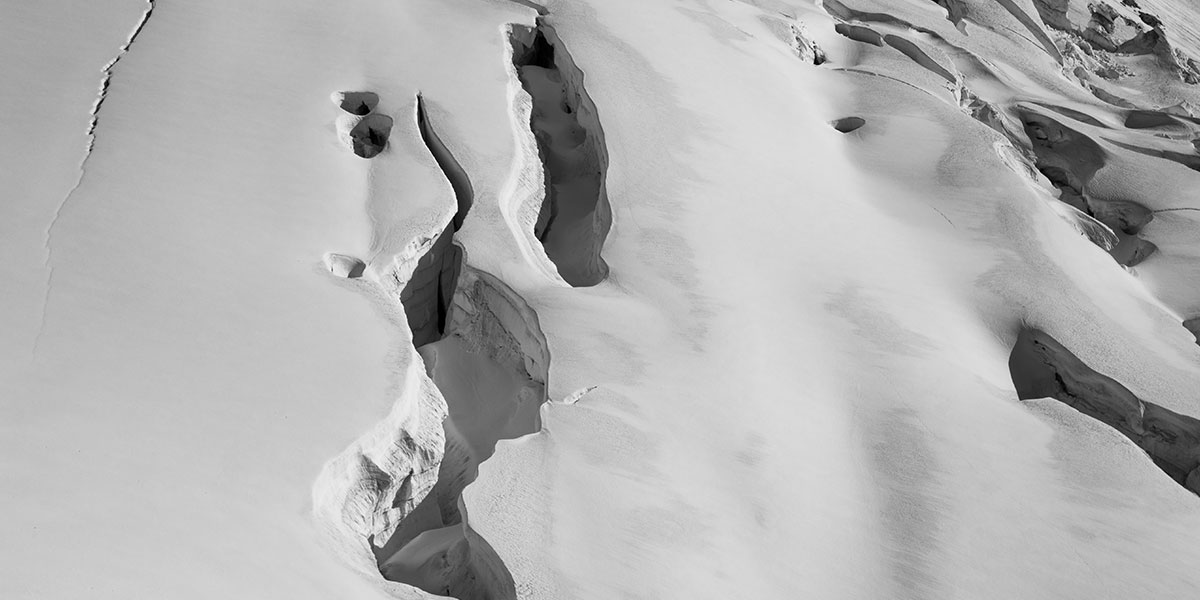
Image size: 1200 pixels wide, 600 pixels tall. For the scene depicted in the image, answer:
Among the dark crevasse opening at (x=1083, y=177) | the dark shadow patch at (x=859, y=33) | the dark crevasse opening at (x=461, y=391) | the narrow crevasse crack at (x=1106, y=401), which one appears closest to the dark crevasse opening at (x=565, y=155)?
the dark crevasse opening at (x=461, y=391)

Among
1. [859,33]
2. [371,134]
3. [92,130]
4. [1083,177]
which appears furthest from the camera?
[859,33]

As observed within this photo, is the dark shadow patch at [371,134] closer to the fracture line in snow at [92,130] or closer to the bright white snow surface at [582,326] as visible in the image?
the bright white snow surface at [582,326]

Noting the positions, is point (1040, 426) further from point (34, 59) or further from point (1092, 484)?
point (34, 59)

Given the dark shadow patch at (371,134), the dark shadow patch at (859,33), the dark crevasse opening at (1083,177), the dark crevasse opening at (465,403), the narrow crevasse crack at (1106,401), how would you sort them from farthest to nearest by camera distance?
the dark shadow patch at (859,33), the dark crevasse opening at (1083,177), the dark shadow patch at (371,134), the narrow crevasse crack at (1106,401), the dark crevasse opening at (465,403)

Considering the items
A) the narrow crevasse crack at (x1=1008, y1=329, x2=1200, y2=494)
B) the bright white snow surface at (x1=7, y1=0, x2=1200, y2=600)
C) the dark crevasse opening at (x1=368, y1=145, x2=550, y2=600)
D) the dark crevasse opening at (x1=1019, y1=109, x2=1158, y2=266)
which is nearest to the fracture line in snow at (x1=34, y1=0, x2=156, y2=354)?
the bright white snow surface at (x1=7, y1=0, x2=1200, y2=600)

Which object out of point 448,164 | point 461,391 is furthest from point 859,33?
point 461,391

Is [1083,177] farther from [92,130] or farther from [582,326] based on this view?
[92,130]

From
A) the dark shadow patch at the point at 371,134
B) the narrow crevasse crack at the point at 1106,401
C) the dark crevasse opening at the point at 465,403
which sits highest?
the narrow crevasse crack at the point at 1106,401

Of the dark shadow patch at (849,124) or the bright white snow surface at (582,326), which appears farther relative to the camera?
the dark shadow patch at (849,124)
